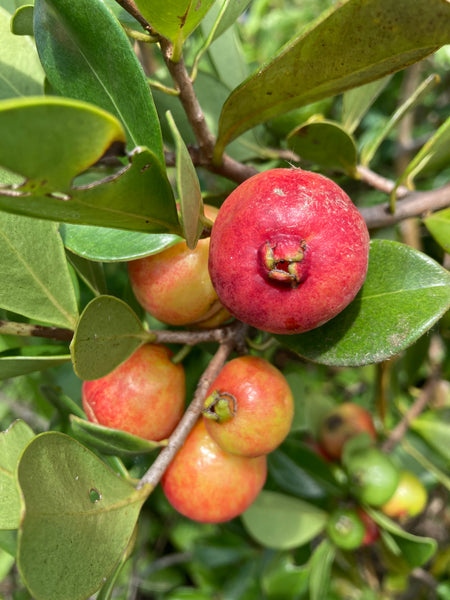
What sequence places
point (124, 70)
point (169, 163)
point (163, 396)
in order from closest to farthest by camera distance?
point (124, 70), point (163, 396), point (169, 163)

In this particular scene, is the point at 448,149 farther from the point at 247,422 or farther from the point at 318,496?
the point at 318,496

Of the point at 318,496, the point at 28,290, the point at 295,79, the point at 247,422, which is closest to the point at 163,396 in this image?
the point at 247,422

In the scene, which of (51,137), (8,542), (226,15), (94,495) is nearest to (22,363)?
(94,495)

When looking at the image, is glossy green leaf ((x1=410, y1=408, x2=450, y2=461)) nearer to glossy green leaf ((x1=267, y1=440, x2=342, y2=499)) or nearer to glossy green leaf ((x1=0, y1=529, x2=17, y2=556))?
glossy green leaf ((x1=267, y1=440, x2=342, y2=499))

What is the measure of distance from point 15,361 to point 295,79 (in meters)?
0.69

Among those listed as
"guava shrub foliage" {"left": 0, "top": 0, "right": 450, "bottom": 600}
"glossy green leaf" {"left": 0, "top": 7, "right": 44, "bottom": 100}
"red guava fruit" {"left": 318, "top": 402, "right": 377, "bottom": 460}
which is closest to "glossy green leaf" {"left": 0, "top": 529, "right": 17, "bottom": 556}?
"guava shrub foliage" {"left": 0, "top": 0, "right": 450, "bottom": 600}

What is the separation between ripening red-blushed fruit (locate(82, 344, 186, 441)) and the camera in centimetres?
98

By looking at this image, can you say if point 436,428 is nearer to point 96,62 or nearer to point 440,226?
point 440,226

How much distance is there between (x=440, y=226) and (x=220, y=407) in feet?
2.02

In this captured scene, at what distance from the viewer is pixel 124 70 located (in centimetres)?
79

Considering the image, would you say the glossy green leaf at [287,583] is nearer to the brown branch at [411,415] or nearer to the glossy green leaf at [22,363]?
the brown branch at [411,415]

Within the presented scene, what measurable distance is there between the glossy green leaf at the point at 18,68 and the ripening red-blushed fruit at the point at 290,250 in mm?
663

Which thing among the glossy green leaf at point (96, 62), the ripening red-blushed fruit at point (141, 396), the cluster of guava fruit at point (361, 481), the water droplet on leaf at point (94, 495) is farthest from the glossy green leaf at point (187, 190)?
the cluster of guava fruit at point (361, 481)

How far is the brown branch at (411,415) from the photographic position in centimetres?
189
